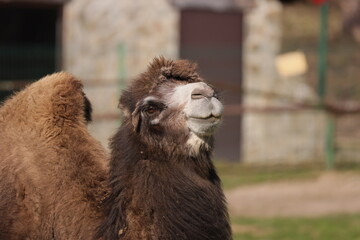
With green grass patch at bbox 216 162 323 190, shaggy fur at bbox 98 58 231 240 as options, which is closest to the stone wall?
green grass patch at bbox 216 162 323 190

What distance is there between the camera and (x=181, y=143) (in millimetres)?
4930

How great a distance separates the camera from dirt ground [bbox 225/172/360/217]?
1290 centimetres

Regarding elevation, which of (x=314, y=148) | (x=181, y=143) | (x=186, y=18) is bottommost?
(x=314, y=148)

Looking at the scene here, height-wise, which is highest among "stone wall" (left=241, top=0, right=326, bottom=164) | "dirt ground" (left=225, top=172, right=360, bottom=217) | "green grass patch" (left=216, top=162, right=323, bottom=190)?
"stone wall" (left=241, top=0, right=326, bottom=164)

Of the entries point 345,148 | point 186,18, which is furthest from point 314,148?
point 186,18

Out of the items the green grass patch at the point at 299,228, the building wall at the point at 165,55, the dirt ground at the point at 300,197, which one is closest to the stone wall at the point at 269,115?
the building wall at the point at 165,55

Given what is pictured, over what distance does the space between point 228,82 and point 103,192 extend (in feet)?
42.6

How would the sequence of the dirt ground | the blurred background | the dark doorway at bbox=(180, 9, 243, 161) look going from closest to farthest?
the dirt ground
the blurred background
the dark doorway at bbox=(180, 9, 243, 161)

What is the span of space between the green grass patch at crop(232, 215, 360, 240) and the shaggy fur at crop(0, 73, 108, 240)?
5121 millimetres

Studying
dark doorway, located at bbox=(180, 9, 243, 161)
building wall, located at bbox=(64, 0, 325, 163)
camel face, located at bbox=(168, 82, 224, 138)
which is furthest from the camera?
dark doorway, located at bbox=(180, 9, 243, 161)

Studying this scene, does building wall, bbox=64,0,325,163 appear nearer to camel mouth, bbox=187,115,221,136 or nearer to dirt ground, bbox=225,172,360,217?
dirt ground, bbox=225,172,360,217

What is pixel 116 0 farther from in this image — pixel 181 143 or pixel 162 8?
pixel 181 143

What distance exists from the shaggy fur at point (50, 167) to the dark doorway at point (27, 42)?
10.1 metres

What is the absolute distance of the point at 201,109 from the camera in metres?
4.79
